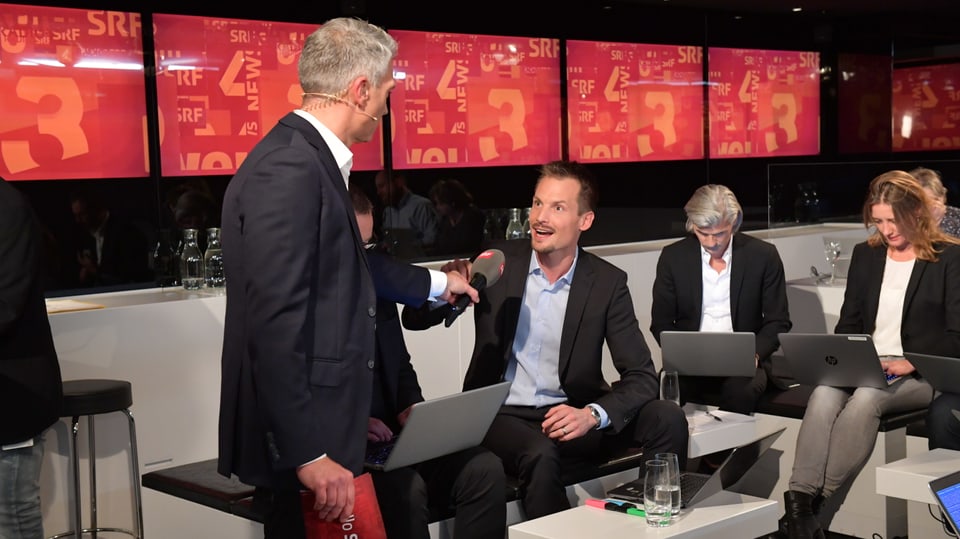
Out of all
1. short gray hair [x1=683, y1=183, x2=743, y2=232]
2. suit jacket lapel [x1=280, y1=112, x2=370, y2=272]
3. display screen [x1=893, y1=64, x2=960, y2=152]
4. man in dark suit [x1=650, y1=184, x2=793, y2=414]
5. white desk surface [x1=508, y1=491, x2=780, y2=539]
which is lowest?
white desk surface [x1=508, y1=491, x2=780, y2=539]

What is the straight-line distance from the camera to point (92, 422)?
3820 millimetres

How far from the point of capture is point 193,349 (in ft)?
13.6

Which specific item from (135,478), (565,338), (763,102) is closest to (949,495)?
(565,338)

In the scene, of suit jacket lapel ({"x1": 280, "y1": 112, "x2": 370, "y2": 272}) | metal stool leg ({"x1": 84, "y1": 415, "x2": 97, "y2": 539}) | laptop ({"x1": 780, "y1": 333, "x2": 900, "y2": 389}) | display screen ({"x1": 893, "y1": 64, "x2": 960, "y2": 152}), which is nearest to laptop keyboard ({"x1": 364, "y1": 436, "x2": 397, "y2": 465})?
suit jacket lapel ({"x1": 280, "y1": 112, "x2": 370, "y2": 272})

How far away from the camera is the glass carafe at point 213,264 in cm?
461

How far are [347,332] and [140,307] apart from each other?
2180 millimetres

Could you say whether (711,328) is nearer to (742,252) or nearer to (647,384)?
(742,252)

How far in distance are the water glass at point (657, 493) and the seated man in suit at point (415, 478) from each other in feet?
1.37

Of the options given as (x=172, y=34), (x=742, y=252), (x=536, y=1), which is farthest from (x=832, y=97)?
(x=172, y=34)

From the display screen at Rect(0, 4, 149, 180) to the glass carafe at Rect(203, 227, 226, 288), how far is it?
426 millimetres

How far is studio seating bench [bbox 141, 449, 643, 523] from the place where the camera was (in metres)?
2.88

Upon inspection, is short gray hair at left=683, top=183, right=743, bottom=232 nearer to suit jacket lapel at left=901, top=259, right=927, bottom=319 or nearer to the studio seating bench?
suit jacket lapel at left=901, top=259, right=927, bottom=319

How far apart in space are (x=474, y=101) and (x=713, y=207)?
1975 mm

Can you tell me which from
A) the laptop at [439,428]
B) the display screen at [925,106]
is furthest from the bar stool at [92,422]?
the display screen at [925,106]
